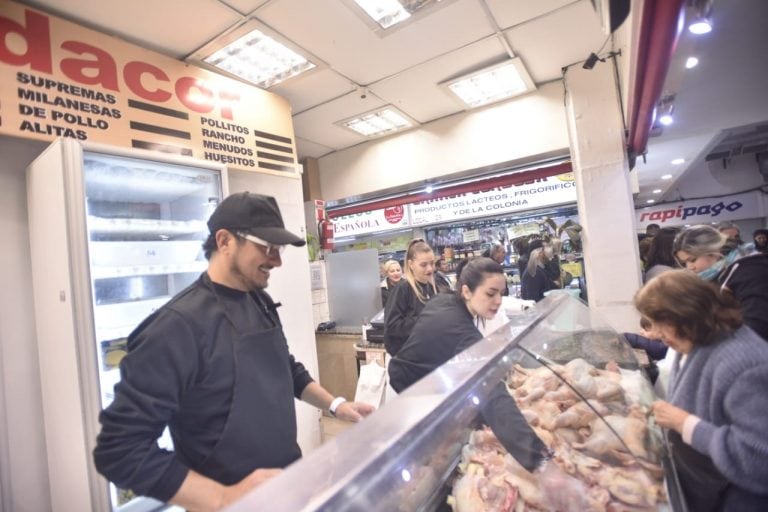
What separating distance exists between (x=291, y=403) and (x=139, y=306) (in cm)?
154

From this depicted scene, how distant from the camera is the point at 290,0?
8.02 ft

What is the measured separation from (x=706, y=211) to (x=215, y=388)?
14313 mm

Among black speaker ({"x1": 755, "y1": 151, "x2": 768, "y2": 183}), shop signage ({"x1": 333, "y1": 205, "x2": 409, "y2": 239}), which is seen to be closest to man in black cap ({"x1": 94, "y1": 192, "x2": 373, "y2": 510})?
shop signage ({"x1": 333, "y1": 205, "x2": 409, "y2": 239})

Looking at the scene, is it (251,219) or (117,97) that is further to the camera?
(117,97)

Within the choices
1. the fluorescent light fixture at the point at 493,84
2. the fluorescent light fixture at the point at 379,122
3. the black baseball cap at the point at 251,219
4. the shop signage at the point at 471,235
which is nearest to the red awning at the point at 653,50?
the fluorescent light fixture at the point at 493,84

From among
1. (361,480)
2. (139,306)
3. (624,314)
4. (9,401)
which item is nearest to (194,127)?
(139,306)

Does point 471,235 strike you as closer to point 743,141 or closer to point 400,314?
point 400,314

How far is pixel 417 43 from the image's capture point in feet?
10.1

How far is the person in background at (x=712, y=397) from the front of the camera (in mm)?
1273

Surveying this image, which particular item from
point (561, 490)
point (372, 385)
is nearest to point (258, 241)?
point (561, 490)

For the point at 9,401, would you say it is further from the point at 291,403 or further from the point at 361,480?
the point at 361,480

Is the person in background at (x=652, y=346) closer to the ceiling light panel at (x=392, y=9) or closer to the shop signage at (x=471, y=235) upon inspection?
the ceiling light panel at (x=392, y=9)

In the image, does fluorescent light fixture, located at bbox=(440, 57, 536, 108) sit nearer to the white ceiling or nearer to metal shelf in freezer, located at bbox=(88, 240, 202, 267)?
the white ceiling

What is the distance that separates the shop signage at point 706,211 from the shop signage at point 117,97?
13044 mm
